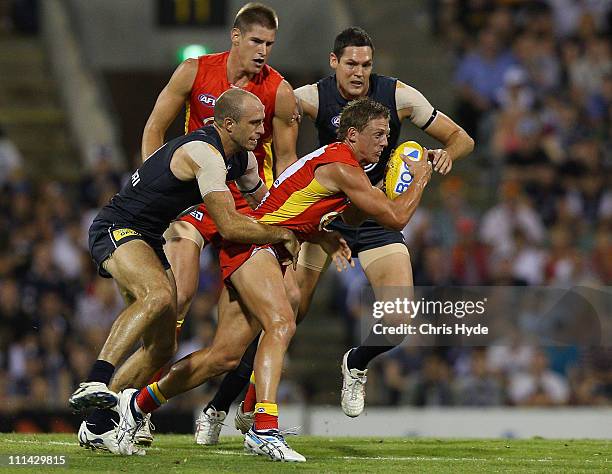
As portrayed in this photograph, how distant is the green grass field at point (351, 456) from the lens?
8.55 meters

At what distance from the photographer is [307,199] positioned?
9.39 m

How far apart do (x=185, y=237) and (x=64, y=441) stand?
5.59 ft

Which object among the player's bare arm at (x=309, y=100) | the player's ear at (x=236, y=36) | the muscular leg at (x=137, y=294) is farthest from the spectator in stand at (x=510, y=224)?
the muscular leg at (x=137, y=294)

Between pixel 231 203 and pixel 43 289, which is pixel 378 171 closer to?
pixel 231 203

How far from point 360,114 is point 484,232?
24.9 ft

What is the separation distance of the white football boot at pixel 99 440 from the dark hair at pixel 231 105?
2067 mm

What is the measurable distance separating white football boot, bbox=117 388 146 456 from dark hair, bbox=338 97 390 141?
2214 mm

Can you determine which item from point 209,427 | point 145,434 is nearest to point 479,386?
point 209,427

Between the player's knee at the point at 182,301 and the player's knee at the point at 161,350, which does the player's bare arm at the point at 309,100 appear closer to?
the player's knee at the point at 182,301

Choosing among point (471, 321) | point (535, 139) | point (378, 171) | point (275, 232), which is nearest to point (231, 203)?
point (275, 232)

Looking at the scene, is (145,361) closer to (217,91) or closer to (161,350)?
(161,350)

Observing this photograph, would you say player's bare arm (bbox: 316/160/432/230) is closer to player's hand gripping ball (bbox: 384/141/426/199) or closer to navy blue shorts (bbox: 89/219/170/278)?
player's hand gripping ball (bbox: 384/141/426/199)

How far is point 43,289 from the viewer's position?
50.9 feet
